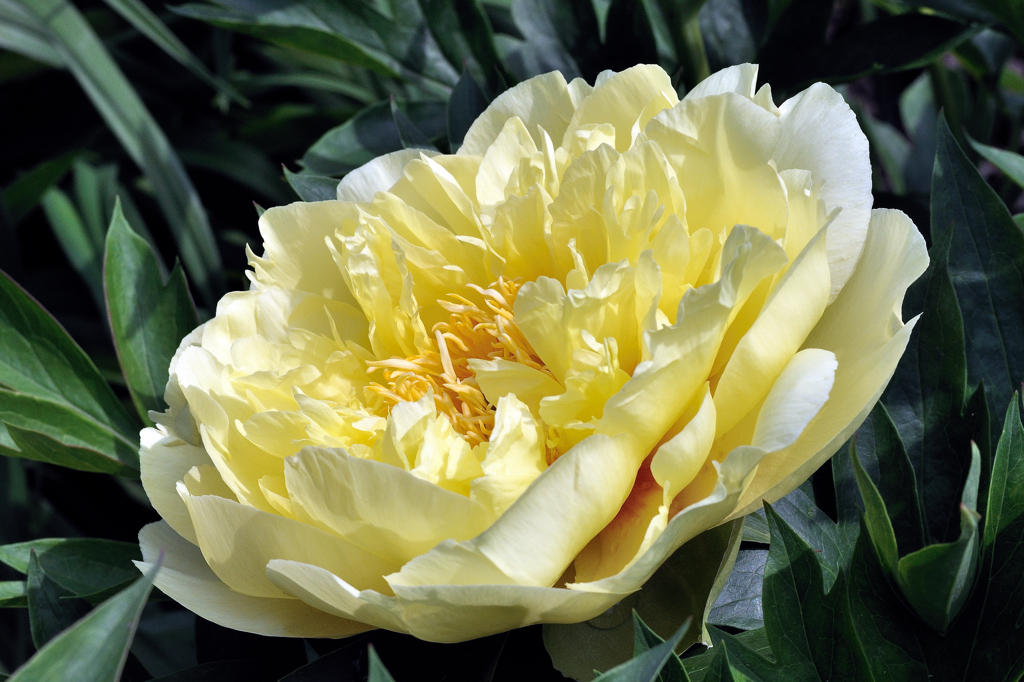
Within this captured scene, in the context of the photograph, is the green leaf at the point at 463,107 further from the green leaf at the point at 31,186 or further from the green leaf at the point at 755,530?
the green leaf at the point at 31,186

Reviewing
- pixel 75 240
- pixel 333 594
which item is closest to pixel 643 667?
pixel 333 594

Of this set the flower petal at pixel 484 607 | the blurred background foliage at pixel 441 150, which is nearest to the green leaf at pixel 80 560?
the blurred background foliage at pixel 441 150

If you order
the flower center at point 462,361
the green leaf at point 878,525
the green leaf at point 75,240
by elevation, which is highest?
the flower center at point 462,361

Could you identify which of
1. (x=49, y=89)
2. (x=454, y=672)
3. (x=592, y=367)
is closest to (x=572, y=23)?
(x=592, y=367)

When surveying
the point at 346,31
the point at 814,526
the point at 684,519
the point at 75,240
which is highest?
the point at 346,31

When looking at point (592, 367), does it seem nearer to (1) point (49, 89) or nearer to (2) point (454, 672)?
(2) point (454, 672)

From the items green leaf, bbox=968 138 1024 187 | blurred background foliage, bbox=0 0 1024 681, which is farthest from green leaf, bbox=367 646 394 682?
green leaf, bbox=968 138 1024 187

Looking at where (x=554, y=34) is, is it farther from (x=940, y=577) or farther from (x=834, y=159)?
(x=940, y=577)
